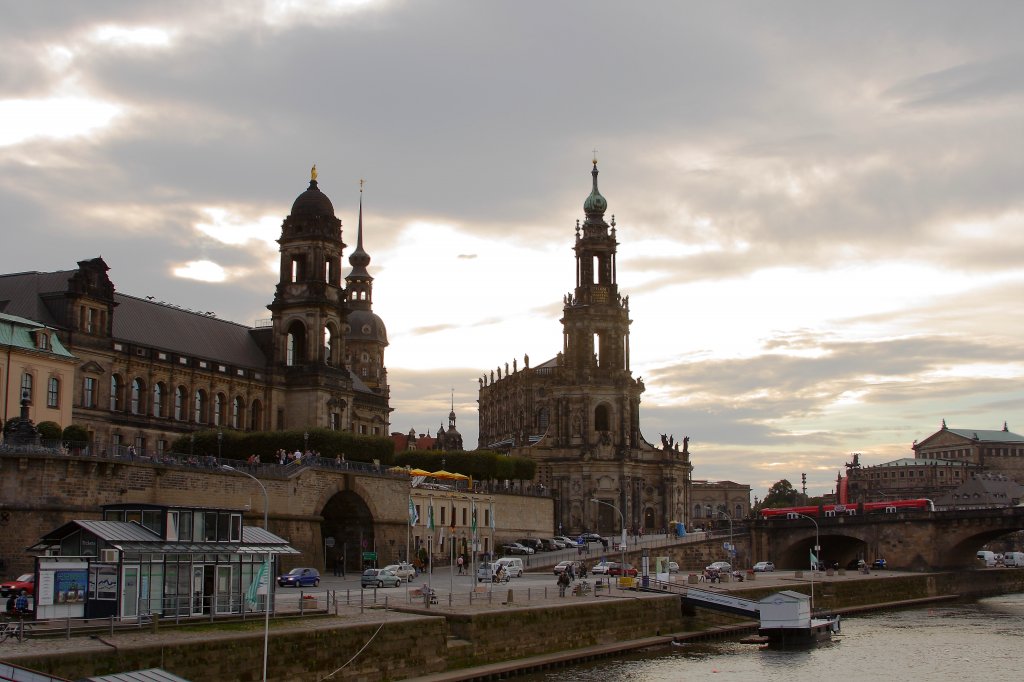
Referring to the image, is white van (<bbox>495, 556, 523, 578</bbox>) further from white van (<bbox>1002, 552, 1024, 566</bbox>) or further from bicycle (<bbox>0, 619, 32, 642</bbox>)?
white van (<bbox>1002, 552, 1024, 566</bbox>)

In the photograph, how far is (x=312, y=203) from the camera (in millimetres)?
95750

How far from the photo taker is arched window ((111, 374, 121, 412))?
8038cm

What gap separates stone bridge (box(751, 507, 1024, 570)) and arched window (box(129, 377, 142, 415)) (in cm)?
5430

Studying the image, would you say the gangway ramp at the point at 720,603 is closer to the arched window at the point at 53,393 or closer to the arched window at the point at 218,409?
the arched window at the point at 53,393

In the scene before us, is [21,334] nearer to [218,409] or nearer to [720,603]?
[218,409]

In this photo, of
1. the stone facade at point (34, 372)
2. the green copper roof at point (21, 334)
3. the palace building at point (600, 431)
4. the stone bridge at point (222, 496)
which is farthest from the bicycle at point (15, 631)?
the palace building at point (600, 431)

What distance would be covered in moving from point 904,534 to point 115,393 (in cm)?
6293

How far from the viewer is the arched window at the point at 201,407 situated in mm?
88312

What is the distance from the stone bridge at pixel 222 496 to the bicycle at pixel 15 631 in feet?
62.4

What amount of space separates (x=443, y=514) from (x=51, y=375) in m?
28.4

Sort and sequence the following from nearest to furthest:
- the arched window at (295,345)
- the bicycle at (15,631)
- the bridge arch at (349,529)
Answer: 1. the bicycle at (15,631)
2. the bridge arch at (349,529)
3. the arched window at (295,345)

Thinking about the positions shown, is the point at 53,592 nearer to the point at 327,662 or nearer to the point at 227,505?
the point at 327,662

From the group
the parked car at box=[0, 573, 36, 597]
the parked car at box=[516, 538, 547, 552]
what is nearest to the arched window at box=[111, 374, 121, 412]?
the parked car at box=[516, 538, 547, 552]

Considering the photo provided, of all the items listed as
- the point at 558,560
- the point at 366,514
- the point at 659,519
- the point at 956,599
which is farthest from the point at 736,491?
the point at 366,514
